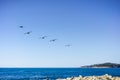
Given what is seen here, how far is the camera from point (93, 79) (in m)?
28.5

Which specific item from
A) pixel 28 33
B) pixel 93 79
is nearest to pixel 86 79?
pixel 93 79

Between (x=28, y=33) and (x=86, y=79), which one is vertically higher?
(x=28, y=33)

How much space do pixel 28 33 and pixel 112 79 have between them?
1100 cm

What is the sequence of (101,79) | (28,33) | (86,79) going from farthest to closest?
(86,79)
(101,79)
(28,33)

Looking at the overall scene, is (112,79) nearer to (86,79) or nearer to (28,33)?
(86,79)

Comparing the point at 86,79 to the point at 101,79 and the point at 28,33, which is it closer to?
the point at 101,79

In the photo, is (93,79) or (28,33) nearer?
(28,33)

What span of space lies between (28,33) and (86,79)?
910 centimetres

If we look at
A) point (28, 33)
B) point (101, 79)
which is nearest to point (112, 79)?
point (101, 79)

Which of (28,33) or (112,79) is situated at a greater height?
(28,33)

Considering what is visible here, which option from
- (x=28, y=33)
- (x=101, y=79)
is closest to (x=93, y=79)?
(x=101, y=79)

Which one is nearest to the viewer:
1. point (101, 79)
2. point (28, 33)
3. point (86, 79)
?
point (28, 33)

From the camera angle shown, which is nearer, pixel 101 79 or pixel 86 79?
pixel 101 79

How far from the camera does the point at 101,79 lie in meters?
27.9
